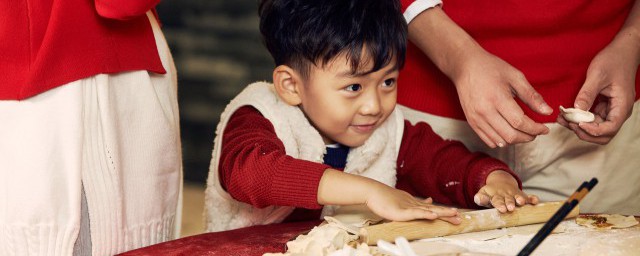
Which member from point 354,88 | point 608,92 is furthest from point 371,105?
point 608,92

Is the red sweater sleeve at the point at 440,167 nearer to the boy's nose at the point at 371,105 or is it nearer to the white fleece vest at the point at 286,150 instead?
the white fleece vest at the point at 286,150

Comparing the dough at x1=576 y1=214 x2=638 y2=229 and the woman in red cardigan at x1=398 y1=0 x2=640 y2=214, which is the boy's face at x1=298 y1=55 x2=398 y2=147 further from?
the dough at x1=576 y1=214 x2=638 y2=229

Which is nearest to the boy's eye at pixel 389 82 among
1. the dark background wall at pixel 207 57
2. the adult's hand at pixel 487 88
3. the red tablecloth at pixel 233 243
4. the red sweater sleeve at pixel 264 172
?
the adult's hand at pixel 487 88

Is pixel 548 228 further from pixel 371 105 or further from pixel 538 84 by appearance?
pixel 538 84

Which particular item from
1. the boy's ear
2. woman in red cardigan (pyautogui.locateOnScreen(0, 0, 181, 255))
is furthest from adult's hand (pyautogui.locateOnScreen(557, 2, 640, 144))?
woman in red cardigan (pyautogui.locateOnScreen(0, 0, 181, 255))

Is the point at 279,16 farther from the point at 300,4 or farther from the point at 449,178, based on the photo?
the point at 449,178

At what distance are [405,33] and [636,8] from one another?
53 cm

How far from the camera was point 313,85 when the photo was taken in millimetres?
1665

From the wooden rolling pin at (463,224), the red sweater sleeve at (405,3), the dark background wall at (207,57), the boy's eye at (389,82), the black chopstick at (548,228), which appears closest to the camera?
the black chopstick at (548,228)

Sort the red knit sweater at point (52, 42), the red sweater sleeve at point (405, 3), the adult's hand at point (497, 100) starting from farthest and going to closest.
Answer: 1. the red sweater sleeve at point (405, 3)
2. the adult's hand at point (497, 100)
3. the red knit sweater at point (52, 42)

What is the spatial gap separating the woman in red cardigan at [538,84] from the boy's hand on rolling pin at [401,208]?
287 millimetres

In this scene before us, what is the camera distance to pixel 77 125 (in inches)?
55.9

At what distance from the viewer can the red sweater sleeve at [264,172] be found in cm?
147

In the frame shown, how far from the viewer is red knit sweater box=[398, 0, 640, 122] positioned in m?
1.76
